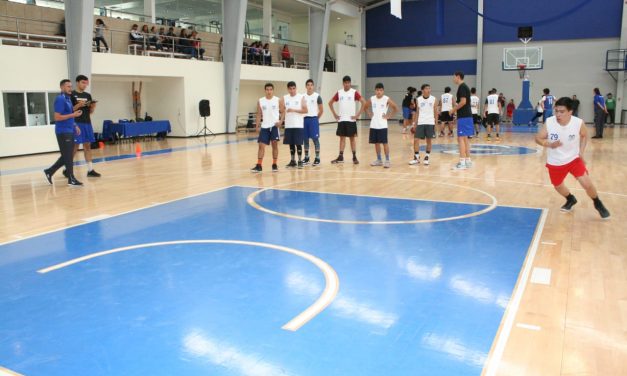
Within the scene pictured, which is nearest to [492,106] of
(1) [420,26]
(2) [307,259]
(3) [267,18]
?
(2) [307,259]

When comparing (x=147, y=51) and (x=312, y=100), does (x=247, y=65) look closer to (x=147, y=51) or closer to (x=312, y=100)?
(x=147, y=51)

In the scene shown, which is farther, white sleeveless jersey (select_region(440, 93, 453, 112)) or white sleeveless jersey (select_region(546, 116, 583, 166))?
white sleeveless jersey (select_region(440, 93, 453, 112))

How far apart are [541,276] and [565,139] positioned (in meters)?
2.84

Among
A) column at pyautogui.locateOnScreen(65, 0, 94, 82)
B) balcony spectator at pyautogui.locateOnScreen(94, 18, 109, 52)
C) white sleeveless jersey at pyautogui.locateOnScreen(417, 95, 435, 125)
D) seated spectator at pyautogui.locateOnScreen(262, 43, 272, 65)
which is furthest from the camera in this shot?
seated spectator at pyautogui.locateOnScreen(262, 43, 272, 65)

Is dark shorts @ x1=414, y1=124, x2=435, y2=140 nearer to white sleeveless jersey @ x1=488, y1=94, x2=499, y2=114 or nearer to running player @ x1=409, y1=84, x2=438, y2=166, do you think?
running player @ x1=409, y1=84, x2=438, y2=166

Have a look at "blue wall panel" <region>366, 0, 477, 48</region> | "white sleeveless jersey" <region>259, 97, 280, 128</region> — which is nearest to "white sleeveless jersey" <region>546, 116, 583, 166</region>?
"white sleeveless jersey" <region>259, 97, 280, 128</region>

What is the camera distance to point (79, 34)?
15961 millimetres

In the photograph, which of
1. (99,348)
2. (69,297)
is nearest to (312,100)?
(69,297)

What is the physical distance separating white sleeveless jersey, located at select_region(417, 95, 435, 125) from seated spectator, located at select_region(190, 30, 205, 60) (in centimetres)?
1351

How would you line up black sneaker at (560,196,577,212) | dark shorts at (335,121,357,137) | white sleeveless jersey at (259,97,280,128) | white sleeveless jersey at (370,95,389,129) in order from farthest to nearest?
dark shorts at (335,121,357,137) → white sleeveless jersey at (370,95,389,129) → white sleeveless jersey at (259,97,280,128) → black sneaker at (560,196,577,212)

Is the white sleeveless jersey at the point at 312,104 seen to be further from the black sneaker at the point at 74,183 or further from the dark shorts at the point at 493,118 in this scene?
the dark shorts at the point at 493,118

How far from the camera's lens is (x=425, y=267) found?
15.9ft

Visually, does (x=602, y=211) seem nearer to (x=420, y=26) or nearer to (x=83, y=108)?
(x=83, y=108)

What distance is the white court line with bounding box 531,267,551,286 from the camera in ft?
14.5
